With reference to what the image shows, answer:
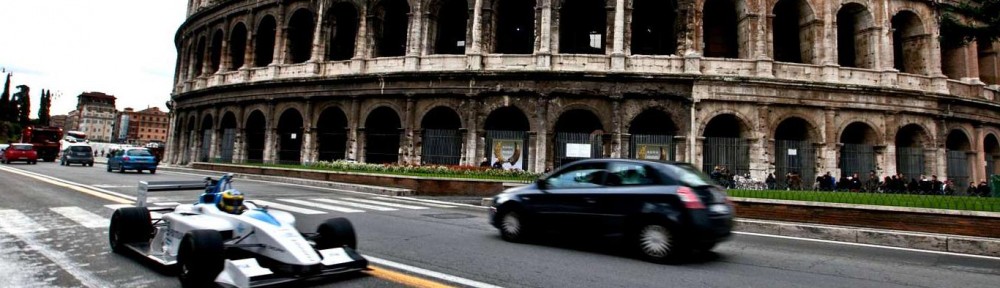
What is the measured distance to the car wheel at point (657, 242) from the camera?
5582mm

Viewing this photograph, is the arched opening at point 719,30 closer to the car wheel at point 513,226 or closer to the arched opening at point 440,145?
the arched opening at point 440,145

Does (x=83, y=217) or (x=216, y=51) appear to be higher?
(x=216, y=51)

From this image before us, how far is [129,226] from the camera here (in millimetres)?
5133

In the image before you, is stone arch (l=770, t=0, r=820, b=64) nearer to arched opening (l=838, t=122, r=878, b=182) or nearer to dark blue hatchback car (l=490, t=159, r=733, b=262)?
arched opening (l=838, t=122, r=878, b=182)

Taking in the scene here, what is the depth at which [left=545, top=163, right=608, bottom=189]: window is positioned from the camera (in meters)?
6.43

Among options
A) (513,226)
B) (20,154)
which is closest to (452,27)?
(513,226)

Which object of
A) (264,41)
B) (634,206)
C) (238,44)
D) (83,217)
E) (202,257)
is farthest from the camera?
(238,44)

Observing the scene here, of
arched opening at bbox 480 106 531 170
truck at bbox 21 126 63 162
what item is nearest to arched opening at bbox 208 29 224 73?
truck at bbox 21 126 63 162

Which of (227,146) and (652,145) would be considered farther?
(227,146)

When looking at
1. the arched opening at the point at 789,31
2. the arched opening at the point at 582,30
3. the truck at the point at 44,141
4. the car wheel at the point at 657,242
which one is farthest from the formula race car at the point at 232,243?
the truck at the point at 44,141

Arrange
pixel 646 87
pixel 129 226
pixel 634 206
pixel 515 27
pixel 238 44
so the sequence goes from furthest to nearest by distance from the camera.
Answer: pixel 238 44 < pixel 515 27 < pixel 646 87 < pixel 634 206 < pixel 129 226

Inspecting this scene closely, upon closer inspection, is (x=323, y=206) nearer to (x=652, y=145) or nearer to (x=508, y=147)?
(x=508, y=147)

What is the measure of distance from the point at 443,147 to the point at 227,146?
14.3 metres

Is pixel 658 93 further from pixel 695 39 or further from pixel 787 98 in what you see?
pixel 787 98
